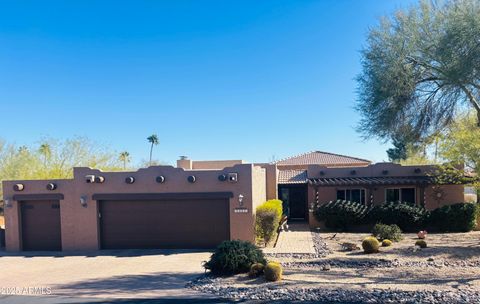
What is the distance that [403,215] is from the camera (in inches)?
796

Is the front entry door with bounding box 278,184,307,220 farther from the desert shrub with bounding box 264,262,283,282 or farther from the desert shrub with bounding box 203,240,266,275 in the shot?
the desert shrub with bounding box 264,262,283,282

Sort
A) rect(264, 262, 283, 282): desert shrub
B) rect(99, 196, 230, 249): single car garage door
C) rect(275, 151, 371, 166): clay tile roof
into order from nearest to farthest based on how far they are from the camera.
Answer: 1. rect(264, 262, 283, 282): desert shrub
2. rect(99, 196, 230, 249): single car garage door
3. rect(275, 151, 371, 166): clay tile roof

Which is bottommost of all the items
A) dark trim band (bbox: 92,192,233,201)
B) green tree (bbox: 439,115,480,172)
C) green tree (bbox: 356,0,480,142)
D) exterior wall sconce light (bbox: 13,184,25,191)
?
dark trim band (bbox: 92,192,233,201)

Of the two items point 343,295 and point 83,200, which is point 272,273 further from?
point 83,200

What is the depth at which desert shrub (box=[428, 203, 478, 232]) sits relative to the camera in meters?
20.1

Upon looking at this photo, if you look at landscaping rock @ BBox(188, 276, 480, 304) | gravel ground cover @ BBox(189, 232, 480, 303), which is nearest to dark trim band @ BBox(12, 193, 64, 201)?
gravel ground cover @ BBox(189, 232, 480, 303)

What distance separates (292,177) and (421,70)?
15.5m

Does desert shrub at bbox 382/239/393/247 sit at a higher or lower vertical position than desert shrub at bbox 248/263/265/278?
lower

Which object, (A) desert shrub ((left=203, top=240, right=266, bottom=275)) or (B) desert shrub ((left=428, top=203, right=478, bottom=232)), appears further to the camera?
(B) desert shrub ((left=428, top=203, right=478, bottom=232))

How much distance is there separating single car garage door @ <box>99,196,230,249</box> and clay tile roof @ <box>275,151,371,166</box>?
19211 millimetres

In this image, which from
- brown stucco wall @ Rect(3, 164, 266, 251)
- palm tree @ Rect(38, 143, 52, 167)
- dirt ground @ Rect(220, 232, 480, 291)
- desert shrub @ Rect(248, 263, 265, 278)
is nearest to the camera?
dirt ground @ Rect(220, 232, 480, 291)

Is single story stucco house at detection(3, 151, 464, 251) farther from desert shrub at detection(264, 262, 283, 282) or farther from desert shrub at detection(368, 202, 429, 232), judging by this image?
desert shrub at detection(368, 202, 429, 232)

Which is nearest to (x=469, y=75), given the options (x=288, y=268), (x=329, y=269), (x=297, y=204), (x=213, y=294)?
(x=329, y=269)

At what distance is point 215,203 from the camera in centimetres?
1609
